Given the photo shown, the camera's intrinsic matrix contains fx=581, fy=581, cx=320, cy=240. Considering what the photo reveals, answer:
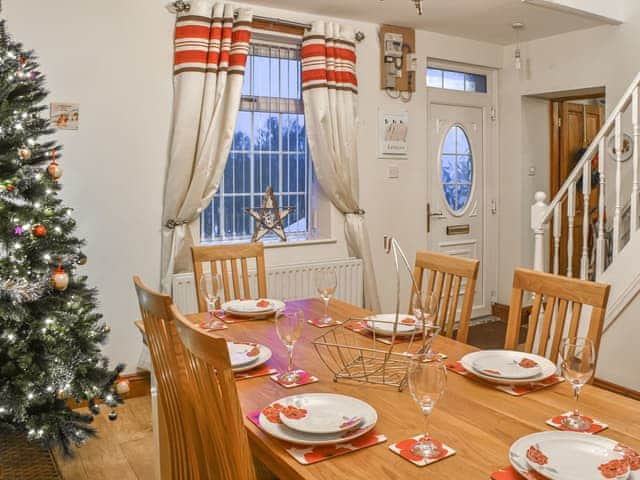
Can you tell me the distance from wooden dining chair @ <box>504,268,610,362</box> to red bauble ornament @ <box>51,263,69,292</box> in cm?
182

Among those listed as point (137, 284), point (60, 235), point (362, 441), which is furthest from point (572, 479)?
point (60, 235)

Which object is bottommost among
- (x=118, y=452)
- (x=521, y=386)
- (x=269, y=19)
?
(x=118, y=452)

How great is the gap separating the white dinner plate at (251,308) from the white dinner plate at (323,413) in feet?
2.93

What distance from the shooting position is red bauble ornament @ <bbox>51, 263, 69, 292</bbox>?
2482 millimetres

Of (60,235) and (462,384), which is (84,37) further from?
(462,384)

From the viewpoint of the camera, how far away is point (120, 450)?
9.55ft

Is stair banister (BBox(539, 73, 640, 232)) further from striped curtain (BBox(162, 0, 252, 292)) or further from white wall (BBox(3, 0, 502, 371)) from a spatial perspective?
white wall (BBox(3, 0, 502, 371))

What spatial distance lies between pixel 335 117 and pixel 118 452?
2537mm

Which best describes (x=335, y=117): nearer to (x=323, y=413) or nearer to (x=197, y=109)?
(x=197, y=109)

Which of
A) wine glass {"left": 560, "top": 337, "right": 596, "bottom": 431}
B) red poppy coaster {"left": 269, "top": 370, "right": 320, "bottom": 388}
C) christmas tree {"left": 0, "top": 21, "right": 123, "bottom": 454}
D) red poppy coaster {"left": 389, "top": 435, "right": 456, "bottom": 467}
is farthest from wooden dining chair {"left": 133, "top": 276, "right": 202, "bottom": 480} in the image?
christmas tree {"left": 0, "top": 21, "right": 123, "bottom": 454}

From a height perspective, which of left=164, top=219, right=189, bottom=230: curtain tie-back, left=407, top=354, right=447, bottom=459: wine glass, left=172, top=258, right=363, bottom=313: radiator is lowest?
left=172, top=258, right=363, bottom=313: radiator

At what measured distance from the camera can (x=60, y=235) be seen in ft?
8.43

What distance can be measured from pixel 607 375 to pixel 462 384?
236cm

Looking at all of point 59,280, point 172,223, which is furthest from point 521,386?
point 172,223
